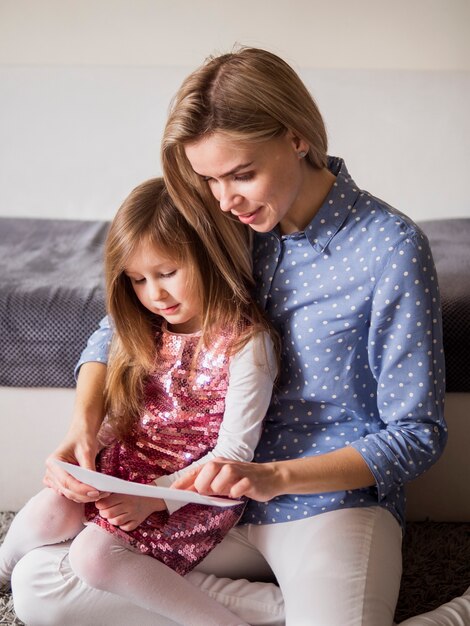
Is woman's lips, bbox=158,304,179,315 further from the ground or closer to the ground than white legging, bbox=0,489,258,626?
further from the ground

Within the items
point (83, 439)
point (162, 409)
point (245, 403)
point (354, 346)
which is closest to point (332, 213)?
point (354, 346)

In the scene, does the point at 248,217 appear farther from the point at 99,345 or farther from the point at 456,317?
the point at 456,317

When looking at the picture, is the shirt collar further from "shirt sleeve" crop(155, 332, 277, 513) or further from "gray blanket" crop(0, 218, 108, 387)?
"gray blanket" crop(0, 218, 108, 387)

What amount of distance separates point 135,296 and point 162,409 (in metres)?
0.19

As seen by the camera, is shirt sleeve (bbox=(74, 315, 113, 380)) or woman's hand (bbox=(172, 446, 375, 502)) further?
shirt sleeve (bbox=(74, 315, 113, 380))

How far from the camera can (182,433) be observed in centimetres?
140

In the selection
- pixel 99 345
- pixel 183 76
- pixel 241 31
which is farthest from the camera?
pixel 241 31

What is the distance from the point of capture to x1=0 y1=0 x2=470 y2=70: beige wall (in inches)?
97.7

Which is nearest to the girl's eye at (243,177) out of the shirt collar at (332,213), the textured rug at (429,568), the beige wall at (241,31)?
the shirt collar at (332,213)

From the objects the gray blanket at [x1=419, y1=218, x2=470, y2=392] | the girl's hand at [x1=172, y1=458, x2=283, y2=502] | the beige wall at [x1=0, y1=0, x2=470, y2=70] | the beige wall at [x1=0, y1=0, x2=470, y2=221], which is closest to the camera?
the girl's hand at [x1=172, y1=458, x2=283, y2=502]

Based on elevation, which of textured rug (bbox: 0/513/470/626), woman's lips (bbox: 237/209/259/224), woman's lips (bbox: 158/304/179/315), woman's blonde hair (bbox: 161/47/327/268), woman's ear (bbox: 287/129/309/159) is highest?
woman's blonde hair (bbox: 161/47/327/268)

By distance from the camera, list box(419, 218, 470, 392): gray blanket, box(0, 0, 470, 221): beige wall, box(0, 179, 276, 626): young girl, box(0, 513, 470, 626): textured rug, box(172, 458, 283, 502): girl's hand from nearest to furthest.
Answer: box(172, 458, 283, 502): girl's hand
box(0, 179, 276, 626): young girl
box(0, 513, 470, 626): textured rug
box(419, 218, 470, 392): gray blanket
box(0, 0, 470, 221): beige wall

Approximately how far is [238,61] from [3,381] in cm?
80

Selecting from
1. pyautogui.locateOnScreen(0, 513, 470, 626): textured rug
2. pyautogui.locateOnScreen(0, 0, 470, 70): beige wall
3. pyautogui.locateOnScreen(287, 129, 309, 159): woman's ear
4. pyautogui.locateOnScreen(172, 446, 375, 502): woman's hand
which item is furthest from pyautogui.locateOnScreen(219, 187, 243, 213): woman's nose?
pyautogui.locateOnScreen(0, 0, 470, 70): beige wall
